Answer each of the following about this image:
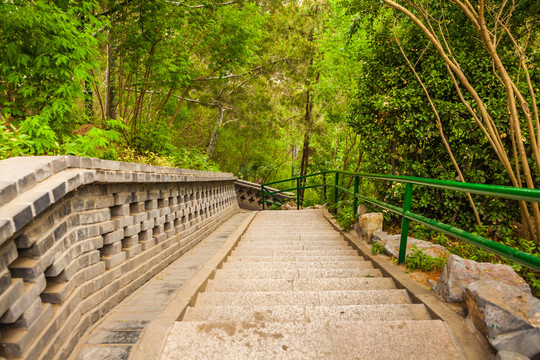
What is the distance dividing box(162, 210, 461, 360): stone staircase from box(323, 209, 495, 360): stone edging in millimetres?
56

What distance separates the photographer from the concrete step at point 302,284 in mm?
2668

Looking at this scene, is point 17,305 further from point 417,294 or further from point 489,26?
point 489,26

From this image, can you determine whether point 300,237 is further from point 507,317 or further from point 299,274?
point 507,317

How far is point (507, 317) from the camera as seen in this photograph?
1420 millimetres

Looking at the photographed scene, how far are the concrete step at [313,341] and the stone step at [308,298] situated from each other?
1.88 ft

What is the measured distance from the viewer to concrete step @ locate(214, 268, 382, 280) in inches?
117

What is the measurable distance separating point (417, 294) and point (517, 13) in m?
4.42

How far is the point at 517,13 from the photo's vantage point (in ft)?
13.2

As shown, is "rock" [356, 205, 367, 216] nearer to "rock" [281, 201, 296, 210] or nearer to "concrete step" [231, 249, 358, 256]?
"concrete step" [231, 249, 358, 256]

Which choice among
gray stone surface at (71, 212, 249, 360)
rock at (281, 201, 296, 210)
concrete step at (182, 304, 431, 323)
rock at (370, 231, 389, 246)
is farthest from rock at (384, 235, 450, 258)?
rock at (281, 201, 296, 210)

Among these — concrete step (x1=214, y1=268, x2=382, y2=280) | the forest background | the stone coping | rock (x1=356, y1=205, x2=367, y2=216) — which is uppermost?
the forest background

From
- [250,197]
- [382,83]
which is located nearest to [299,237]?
[382,83]

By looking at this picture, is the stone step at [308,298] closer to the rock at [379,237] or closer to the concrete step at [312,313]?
the concrete step at [312,313]

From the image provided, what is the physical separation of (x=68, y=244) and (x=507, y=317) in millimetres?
2555
